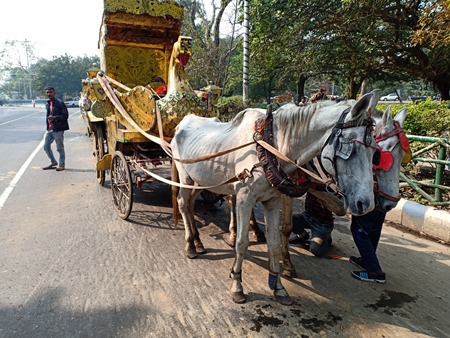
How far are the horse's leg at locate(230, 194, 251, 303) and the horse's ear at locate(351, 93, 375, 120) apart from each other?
1146 mm

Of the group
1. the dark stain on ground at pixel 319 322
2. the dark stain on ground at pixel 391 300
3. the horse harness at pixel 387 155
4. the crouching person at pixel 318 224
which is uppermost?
the horse harness at pixel 387 155

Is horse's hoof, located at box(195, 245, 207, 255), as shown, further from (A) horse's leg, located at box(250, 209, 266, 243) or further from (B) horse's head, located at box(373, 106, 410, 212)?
(B) horse's head, located at box(373, 106, 410, 212)

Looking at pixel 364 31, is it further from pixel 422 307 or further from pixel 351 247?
pixel 422 307

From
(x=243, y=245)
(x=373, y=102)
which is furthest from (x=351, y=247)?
(x=373, y=102)

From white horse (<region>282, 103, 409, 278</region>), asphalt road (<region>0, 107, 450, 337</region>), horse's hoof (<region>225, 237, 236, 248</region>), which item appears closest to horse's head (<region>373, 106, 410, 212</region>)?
white horse (<region>282, 103, 409, 278</region>)

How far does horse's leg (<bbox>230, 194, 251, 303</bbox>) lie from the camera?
9.64 feet

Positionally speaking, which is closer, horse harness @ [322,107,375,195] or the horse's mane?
horse harness @ [322,107,375,195]

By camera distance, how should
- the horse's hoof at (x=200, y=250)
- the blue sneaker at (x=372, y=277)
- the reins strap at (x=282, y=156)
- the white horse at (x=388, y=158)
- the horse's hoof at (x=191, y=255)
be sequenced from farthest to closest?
the horse's hoof at (x=200, y=250)
the horse's hoof at (x=191, y=255)
the blue sneaker at (x=372, y=277)
the white horse at (x=388, y=158)
the reins strap at (x=282, y=156)

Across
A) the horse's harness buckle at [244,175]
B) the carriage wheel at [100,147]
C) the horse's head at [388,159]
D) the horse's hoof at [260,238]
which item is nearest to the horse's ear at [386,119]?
the horse's head at [388,159]

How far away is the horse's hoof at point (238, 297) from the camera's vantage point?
9.73 ft

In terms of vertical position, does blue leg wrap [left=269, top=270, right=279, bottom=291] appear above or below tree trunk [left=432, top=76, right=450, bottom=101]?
below

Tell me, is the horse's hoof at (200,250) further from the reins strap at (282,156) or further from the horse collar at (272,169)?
the reins strap at (282,156)

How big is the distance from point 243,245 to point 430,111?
5273 mm

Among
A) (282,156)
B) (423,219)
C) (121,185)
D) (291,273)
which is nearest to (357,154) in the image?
(282,156)
